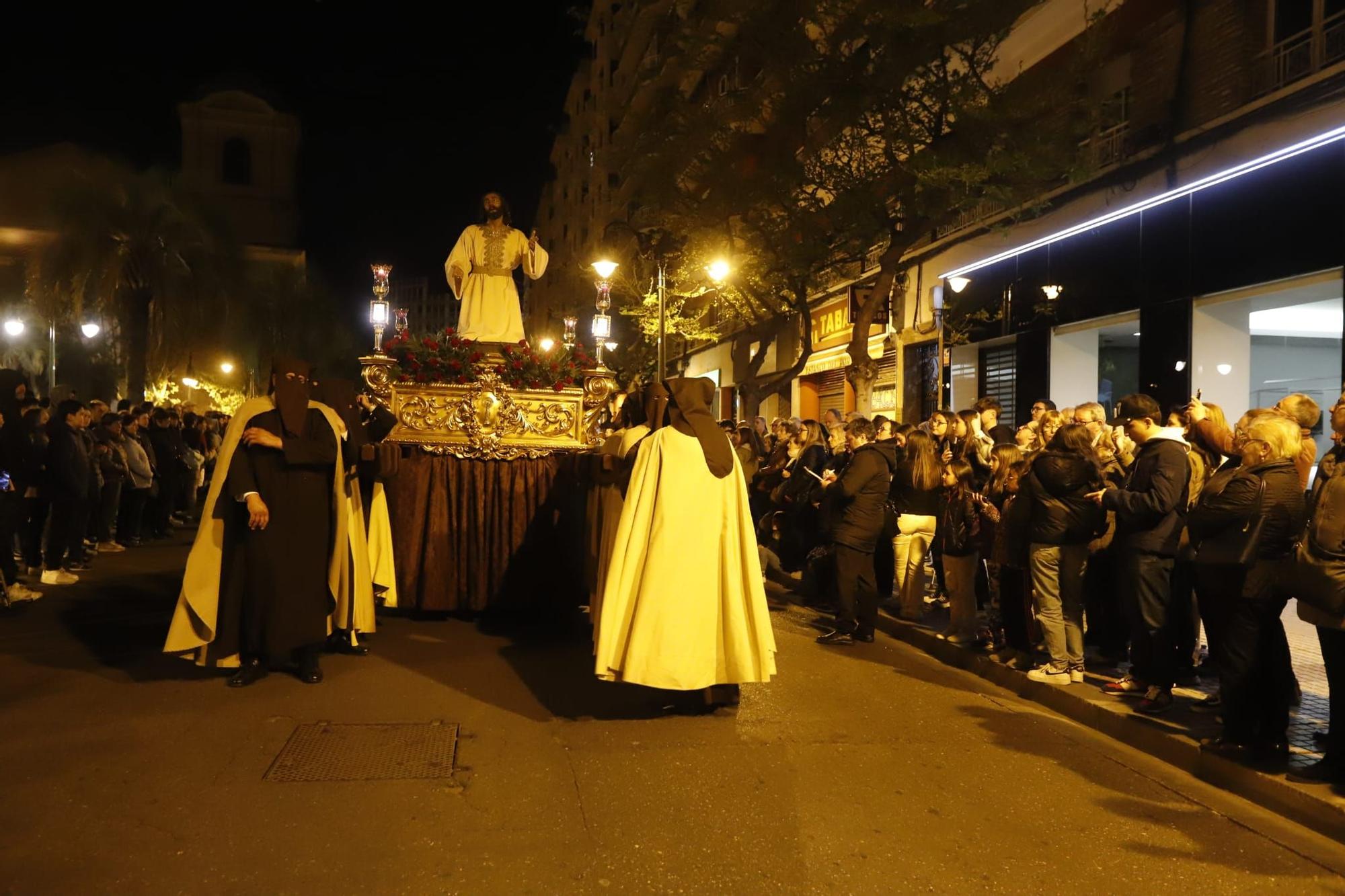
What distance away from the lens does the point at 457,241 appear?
32.6ft

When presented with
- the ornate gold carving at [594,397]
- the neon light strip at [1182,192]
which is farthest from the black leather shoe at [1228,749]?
the neon light strip at [1182,192]

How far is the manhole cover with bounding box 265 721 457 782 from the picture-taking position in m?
4.96

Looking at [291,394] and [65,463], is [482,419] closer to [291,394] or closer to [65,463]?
[291,394]

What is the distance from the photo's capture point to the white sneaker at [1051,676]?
7188mm

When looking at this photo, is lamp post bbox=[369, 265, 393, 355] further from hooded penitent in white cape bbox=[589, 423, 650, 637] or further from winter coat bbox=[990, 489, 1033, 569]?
winter coat bbox=[990, 489, 1033, 569]

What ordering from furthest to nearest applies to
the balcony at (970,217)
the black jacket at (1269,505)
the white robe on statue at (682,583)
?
the balcony at (970,217) < the white robe on statue at (682,583) < the black jacket at (1269,505)

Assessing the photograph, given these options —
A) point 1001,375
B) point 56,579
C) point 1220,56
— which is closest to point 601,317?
point 56,579

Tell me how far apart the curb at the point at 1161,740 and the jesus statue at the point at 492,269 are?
194 inches

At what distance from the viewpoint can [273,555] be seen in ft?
21.7

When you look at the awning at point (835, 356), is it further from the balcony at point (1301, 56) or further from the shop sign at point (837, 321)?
the balcony at point (1301, 56)

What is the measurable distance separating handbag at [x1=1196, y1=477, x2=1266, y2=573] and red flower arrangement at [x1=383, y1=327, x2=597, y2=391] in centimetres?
530

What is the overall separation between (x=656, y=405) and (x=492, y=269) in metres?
4.18

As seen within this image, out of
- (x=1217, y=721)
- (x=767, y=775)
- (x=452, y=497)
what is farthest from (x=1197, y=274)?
(x=767, y=775)

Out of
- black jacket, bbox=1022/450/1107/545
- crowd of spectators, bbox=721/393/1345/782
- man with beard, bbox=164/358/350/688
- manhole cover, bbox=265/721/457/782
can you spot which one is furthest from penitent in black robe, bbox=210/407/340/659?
black jacket, bbox=1022/450/1107/545
